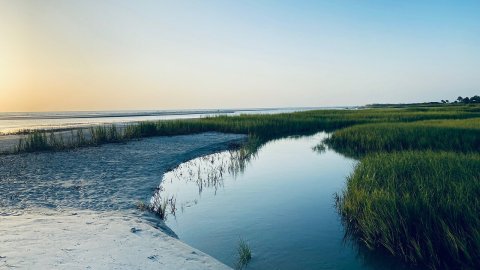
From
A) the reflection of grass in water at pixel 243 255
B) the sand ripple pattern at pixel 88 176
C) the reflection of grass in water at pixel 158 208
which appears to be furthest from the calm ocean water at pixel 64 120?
the reflection of grass in water at pixel 243 255

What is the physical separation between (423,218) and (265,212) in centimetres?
350

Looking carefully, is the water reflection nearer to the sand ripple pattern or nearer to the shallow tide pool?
the shallow tide pool

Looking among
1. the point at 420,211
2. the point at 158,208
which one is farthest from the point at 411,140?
the point at 158,208

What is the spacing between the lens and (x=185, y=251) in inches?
202

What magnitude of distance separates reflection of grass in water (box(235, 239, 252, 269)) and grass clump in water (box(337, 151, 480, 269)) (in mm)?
2070

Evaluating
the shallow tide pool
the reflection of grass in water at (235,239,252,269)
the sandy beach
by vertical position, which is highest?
the sandy beach

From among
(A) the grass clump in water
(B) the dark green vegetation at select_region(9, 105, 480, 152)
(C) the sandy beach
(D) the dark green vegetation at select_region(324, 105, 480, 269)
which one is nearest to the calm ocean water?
(B) the dark green vegetation at select_region(9, 105, 480, 152)

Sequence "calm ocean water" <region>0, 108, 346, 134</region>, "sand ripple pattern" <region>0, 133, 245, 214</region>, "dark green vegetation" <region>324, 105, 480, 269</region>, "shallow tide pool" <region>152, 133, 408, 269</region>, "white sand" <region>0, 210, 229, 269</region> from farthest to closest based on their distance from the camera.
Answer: "calm ocean water" <region>0, 108, 346, 134</region>
"sand ripple pattern" <region>0, 133, 245, 214</region>
"shallow tide pool" <region>152, 133, 408, 269</region>
"dark green vegetation" <region>324, 105, 480, 269</region>
"white sand" <region>0, 210, 229, 269</region>

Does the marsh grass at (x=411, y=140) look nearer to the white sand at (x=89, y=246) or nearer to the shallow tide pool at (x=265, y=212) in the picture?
the shallow tide pool at (x=265, y=212)

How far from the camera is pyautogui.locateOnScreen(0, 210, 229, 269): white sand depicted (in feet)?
14.3

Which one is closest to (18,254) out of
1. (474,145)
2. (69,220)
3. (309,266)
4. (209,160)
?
(69,220)

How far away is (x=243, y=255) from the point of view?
5348mm

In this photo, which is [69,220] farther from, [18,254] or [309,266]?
[309,266]

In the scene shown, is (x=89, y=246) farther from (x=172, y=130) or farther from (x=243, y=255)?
(x=172, y=130)
